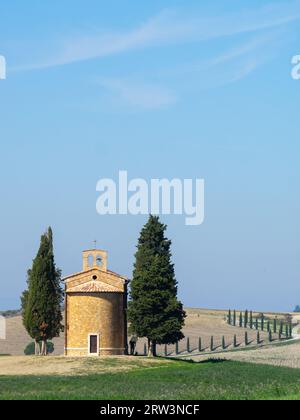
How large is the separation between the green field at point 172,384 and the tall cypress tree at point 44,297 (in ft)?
37.0

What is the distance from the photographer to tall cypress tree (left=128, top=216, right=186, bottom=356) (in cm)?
7875

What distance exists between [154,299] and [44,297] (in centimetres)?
875

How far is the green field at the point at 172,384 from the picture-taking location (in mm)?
48719

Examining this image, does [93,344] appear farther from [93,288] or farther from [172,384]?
[172,384]

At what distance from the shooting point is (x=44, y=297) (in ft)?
261

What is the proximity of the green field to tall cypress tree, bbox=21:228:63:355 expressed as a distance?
1127 cm

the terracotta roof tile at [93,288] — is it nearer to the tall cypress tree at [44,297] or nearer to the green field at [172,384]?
the tall cypress tree at [44,297]

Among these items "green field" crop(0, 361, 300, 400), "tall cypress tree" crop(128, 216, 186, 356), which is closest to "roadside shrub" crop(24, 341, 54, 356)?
"tall cypress tree" crop(128, 216, 186, 356)

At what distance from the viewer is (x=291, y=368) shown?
75.9 metres

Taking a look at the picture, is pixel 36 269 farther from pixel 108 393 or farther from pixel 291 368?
pixel 108 393

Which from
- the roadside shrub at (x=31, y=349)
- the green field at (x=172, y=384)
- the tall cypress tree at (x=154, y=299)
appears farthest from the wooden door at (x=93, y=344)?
the roadside shrub at (x=31, y=349)
